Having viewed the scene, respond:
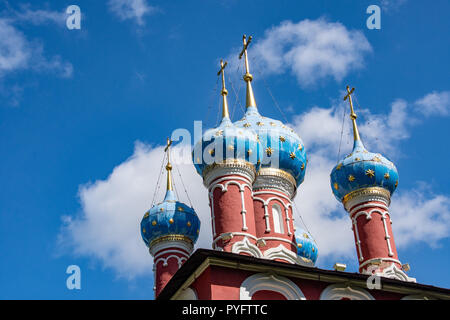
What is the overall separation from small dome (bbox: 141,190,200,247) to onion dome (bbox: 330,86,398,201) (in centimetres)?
513

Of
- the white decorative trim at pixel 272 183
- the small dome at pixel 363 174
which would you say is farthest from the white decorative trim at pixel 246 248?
the small dome at pixel 363 174

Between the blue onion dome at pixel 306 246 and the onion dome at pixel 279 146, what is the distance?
8.60 feet

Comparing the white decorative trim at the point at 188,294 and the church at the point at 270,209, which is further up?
the church at the point at 270,209

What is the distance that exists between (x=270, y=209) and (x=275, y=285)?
8018mm

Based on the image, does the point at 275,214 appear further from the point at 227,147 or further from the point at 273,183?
the point at 227,147

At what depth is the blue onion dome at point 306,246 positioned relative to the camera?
1021 inches

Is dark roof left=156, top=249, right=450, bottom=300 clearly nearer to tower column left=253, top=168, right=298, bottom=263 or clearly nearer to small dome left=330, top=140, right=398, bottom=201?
tower column left=253, top=168, right=298, bottom=263

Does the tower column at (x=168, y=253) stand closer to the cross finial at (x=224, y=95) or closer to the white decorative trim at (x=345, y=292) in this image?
the cross finial at (x=224, y=95)

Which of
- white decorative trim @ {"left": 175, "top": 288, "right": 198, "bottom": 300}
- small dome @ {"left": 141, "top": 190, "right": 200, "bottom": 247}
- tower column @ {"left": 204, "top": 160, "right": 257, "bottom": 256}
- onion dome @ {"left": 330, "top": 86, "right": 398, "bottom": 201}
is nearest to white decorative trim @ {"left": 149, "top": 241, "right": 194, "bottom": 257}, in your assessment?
small dome @ {"left": 141, "top": 190, "right": 200, "bottom": 247}

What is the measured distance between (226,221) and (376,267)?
5.27 m

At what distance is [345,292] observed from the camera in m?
15.5
